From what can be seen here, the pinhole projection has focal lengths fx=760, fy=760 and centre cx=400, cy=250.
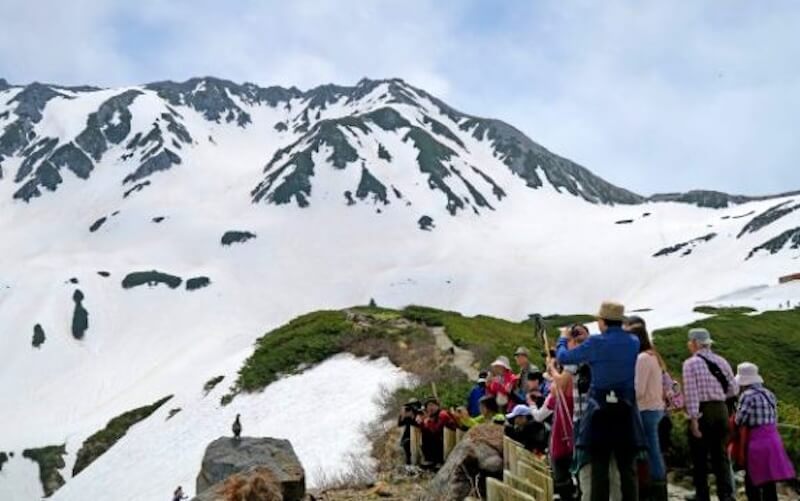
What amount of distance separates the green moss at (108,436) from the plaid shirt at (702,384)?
30.5 metres

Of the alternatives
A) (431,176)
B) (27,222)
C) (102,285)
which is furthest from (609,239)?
(27,222)

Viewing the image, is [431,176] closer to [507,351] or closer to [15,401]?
[15,401]

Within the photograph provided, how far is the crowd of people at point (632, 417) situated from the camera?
6.98 meters

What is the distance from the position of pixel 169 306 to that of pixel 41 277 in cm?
2020

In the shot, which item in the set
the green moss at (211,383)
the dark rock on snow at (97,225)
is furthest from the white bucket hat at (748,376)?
the dark rock on snow at (97,225)

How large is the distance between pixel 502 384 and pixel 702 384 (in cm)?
331

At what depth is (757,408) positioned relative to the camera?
8516mm

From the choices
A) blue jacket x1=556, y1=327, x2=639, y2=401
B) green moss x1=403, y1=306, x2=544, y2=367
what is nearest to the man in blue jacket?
blue jacket x1=556, y1=327, x2=639, y2=401

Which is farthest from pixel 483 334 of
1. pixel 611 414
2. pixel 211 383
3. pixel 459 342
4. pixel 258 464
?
pixel 611 414

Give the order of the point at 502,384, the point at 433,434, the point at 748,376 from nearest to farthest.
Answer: the point at 748,376, the point at 502,384, the point at 433,434

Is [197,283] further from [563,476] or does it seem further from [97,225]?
[563,476]

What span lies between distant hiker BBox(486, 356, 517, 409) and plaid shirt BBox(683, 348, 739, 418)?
2.95m

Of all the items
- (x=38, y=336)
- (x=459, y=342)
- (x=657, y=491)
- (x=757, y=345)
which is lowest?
(x=657, y=491)

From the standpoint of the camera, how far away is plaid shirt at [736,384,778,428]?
335 inches
